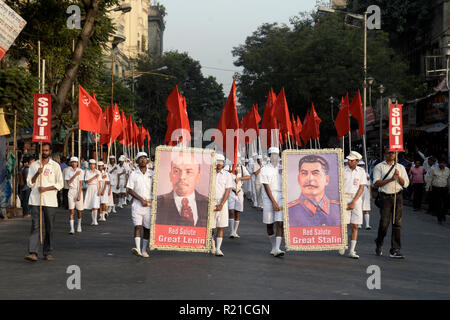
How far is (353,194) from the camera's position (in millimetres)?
13344

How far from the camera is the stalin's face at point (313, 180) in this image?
1273 cm

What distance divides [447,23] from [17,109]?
34.5 m

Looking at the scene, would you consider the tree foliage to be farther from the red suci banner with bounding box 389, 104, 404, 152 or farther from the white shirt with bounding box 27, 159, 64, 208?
the white shirt with bounding box 27, 159, 64, 208

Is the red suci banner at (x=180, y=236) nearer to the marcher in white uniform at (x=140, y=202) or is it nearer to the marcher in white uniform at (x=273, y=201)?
the marcher in white uniform at (x=140, y=202)

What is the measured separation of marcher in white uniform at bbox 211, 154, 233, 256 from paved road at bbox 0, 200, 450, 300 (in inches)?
13.8

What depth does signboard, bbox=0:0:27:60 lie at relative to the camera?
39.4 ft

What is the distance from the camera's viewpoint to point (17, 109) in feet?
60.0

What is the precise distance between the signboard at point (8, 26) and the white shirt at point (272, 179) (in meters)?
4.73

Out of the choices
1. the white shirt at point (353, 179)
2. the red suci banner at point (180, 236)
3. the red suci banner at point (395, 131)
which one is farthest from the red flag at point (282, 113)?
the red suci banner at point (180, 236)

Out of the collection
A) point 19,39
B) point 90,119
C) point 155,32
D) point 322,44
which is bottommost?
point 90,119
